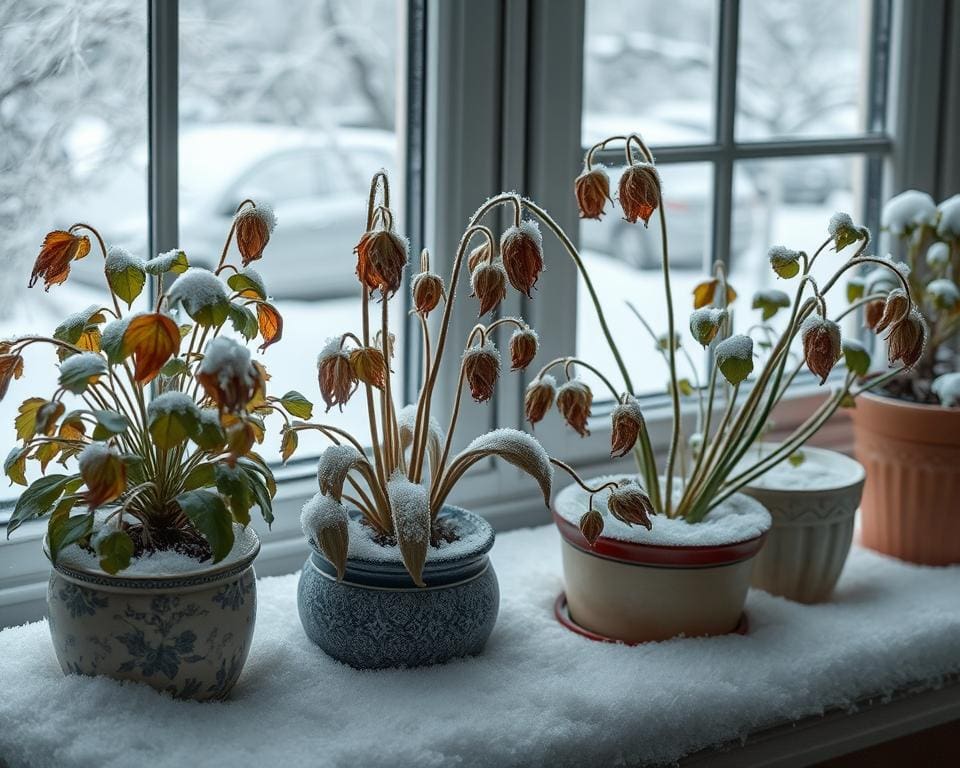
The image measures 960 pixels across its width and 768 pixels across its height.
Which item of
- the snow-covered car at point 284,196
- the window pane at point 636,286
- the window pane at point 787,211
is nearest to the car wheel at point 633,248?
the window pane at point 636,286

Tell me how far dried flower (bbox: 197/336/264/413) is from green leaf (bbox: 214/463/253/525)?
8 cm

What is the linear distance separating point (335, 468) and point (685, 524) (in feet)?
1.31

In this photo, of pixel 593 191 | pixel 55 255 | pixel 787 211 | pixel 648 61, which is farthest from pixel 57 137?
pixel 787 211

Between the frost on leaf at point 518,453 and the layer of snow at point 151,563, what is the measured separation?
9.3 inches

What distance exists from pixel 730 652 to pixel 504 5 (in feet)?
2.48

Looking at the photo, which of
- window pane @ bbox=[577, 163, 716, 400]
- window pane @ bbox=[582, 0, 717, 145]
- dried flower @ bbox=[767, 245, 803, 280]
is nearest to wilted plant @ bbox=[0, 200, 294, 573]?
dried flower @ bbox=[767, 245, 803, 280]

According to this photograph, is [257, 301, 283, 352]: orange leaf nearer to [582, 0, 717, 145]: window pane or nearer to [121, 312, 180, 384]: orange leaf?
[121, 312, 180, 384]: orange leaf

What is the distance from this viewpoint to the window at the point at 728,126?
1627 millimetres

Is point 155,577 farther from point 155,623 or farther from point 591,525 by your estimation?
point 591,525

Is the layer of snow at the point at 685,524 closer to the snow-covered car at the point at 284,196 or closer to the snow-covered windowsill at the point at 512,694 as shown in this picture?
the snow-covered windowsill at the point at 512,694

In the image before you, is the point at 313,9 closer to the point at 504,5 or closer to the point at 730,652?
the point at 504,5

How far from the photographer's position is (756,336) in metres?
1.85

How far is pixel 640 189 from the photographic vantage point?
3.63 feet

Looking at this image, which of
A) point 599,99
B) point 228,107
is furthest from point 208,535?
point 228,107
